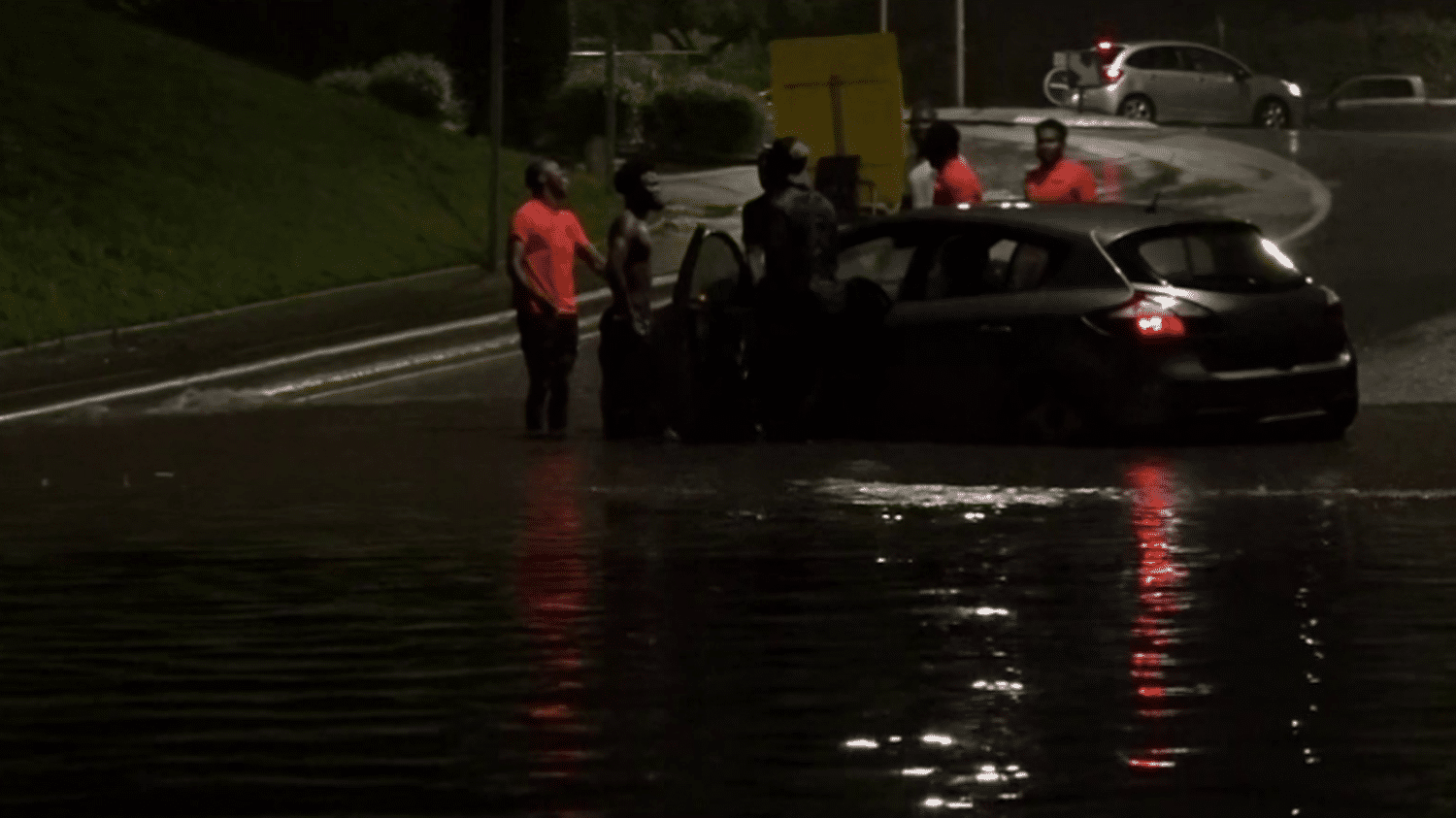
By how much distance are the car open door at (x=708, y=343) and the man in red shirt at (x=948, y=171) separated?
2777mm

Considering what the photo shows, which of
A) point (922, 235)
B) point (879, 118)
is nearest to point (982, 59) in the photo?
point (879, 118)

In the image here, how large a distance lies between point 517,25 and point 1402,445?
87.7 feet

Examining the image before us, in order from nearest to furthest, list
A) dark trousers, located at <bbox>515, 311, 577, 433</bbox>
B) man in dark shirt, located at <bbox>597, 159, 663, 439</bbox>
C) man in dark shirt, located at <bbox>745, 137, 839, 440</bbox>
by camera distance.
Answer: man in dark shirt, located at <bbox>745, 137, 839, 440</bbox> → man in dark shirt, located at <bbox>597, 159, 663, 439</bbox> → dark trousers, located at <bbox>515, 311, 577, 433</bbox>

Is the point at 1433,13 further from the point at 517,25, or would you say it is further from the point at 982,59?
the point at 517,25

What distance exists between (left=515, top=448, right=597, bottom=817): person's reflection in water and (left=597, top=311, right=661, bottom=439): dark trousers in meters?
1.09

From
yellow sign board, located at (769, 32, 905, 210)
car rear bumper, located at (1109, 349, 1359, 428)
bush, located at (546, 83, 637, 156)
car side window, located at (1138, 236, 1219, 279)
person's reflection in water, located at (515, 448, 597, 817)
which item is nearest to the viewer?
person's reflection in water, located at (515, 448, 597, 817)

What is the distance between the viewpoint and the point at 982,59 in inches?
2867

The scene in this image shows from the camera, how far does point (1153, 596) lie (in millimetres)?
12633

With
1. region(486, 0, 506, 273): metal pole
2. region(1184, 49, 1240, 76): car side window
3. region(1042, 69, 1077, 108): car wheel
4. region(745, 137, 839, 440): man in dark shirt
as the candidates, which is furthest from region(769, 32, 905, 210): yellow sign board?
region(1042, 69, 1077, 108): car wheel

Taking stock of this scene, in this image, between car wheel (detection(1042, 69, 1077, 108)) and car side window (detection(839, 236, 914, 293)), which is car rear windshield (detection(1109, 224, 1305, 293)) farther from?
car wheel (detection(1042, 69, 1077, 108))

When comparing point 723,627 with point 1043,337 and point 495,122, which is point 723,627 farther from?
point 495,122

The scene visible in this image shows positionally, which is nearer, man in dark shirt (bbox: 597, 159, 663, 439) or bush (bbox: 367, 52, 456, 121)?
man in dark shirt (bbox: 597, 159, 663, 439)

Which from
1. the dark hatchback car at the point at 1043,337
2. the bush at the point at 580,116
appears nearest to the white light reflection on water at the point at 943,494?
the dark hatchback car at the point at 1043,337

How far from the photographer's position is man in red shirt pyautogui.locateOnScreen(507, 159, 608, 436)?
19.9 metres
